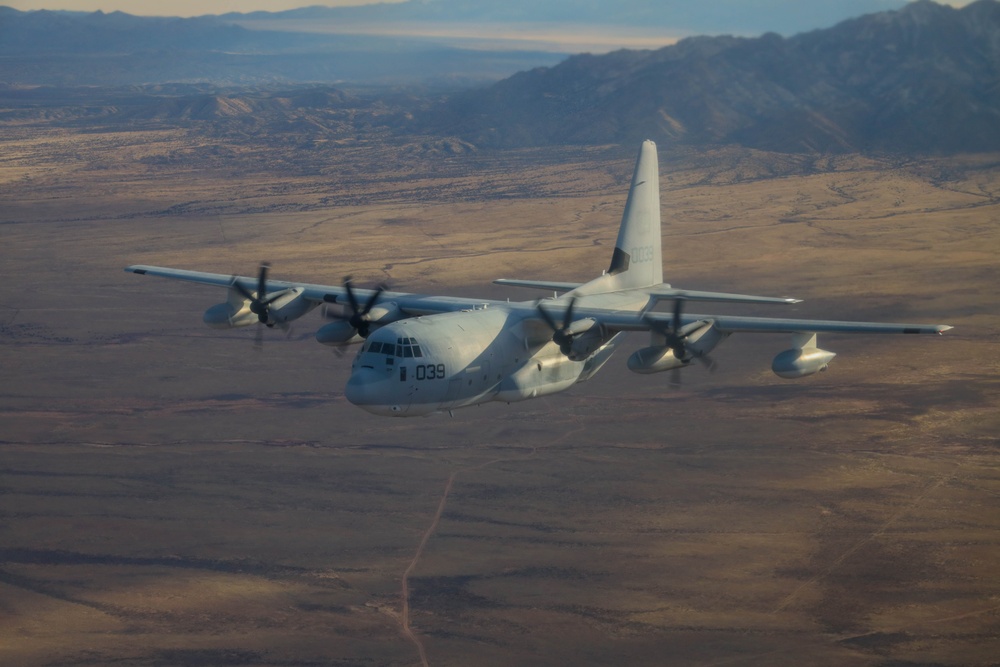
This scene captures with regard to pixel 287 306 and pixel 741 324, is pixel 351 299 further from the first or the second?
pixel 741 324

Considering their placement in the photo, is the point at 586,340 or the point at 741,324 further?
the point at 586,340

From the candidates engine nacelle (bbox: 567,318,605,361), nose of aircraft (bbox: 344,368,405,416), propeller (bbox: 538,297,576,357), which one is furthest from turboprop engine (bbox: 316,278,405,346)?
engine nacelle (bbox: 567,318,605,361)

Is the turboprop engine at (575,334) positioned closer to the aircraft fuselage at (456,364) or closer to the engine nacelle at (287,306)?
the aircraft fuselage at (456,364)

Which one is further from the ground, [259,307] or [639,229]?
[639,229]

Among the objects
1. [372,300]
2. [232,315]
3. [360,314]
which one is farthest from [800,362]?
[232,315]

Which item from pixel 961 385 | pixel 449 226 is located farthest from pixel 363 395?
pixel 449 226

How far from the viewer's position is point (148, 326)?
104438mm

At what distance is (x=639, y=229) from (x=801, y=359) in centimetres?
1362

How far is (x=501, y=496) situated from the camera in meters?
67.6

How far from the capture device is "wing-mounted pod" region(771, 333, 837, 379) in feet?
143

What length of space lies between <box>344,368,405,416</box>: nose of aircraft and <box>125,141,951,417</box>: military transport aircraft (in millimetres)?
35

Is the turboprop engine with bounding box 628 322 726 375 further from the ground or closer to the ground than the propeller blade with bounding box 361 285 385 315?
closer to the ground

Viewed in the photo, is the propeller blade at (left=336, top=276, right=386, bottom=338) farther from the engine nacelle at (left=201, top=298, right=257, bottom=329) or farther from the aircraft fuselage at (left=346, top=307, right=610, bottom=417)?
the engine nacelle at (left=201, top=298, right=257, bottom=329)

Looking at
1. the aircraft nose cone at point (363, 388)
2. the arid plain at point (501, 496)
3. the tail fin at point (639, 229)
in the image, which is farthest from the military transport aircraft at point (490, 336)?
the arid plain at point (501, 496)
